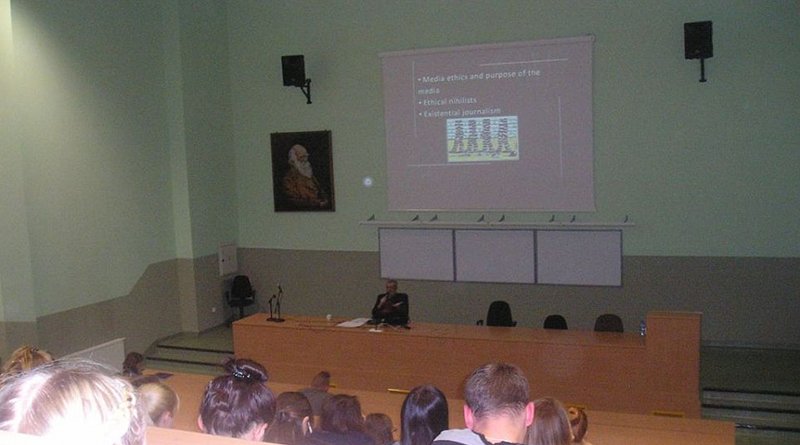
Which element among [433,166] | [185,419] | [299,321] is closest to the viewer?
[185,419]

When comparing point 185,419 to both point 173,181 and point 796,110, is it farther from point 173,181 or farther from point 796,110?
point 796,110

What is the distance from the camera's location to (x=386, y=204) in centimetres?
946

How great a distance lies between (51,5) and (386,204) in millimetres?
4815

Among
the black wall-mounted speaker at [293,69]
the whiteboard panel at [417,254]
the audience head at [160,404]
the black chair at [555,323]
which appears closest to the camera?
the audience head at [160,404]

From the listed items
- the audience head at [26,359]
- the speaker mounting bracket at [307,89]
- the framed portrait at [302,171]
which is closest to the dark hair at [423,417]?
the audience head at [26,359]

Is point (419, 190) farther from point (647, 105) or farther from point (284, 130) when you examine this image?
point (647, 105)

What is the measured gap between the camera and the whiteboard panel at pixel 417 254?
29.9 ft

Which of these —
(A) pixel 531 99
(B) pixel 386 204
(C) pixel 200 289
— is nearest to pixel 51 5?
(C) pixel 200 289

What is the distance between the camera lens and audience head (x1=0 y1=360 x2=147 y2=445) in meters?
1.05

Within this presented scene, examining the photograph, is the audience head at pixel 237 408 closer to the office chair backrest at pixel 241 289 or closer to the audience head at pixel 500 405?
the audience head at pixel 500 405

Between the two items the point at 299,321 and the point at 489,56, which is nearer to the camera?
the point at 299,321

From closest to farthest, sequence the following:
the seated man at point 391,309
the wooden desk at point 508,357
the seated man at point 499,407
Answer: the seated man at point 499,407
the wooden desk at point 508,357
the seated man at point 391,309

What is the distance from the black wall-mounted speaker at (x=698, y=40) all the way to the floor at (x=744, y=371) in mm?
3458

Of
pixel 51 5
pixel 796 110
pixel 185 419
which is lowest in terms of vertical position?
pixel 185 419
